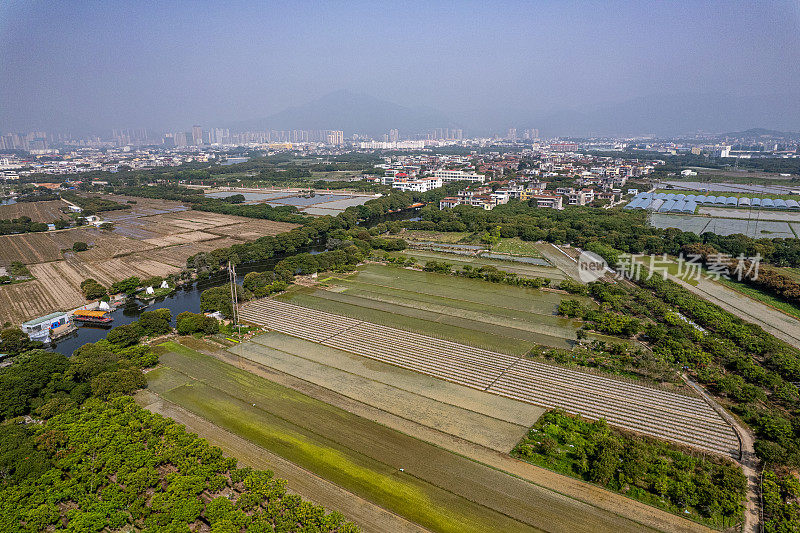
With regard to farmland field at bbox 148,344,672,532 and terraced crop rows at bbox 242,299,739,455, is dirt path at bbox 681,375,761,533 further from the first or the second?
farmland field at bbox 148,344,672,532

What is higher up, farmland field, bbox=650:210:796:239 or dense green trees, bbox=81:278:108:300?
farmland field, bbox=650:210:796:239

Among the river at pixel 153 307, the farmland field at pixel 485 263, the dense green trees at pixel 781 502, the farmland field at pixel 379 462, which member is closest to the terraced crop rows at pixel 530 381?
→ the dense green trees at pixel 781 502

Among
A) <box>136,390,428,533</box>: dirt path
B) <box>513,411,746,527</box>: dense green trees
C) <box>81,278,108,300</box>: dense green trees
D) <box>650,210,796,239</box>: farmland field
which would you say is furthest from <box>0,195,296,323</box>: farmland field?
<box>650,210,796,239</box>: farmland field

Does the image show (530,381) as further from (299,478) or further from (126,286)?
(126,286)

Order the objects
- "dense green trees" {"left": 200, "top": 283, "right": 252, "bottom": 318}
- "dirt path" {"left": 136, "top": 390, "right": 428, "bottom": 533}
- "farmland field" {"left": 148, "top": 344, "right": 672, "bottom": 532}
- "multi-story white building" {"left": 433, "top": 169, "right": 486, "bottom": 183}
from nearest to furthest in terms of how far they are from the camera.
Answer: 1. "dirt path" {"left": 136, "top": 390, "right": 428, "bottom": 533}
2. "farmland field" {"left": 148, "top": 344, "right": 672, "bottom": 532}
3. "dense green trees" {"left": 200, "top": 283, "right": 252, "bottom": 318}
4. "multi-story white building" {"left": 433, "top": 169, "right": 486, "bottom": 183}

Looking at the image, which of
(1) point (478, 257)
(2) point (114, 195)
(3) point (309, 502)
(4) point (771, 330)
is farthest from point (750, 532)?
(2) point (114, 195)

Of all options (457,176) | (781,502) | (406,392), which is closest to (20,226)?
(406,392)

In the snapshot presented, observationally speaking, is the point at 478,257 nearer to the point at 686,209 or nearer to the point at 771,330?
the point at 771,330
